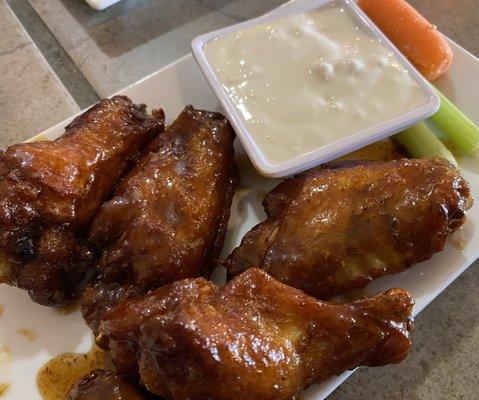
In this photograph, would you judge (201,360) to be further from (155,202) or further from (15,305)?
(15,305)

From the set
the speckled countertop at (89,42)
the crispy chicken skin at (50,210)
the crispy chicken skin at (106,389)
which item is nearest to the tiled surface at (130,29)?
the speckled countertop at (89,42)

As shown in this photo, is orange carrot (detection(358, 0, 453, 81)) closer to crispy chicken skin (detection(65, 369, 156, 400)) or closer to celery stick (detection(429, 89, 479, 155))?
celery stick (detection(429, 89, 479, 155))

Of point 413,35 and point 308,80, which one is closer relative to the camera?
point 308,80

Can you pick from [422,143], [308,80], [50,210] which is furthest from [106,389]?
[422,143]

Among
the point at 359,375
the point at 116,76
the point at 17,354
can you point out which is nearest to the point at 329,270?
the point at 359,375

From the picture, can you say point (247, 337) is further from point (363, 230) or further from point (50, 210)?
point (50, 210)

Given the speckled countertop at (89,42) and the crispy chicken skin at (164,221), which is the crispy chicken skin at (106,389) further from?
the speckled countertop at (89,42)
